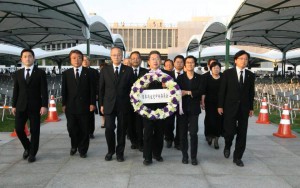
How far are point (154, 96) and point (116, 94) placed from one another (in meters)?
0.62

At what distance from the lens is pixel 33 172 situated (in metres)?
4.47

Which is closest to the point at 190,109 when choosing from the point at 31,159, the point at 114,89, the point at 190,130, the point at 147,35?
the point at 190,130

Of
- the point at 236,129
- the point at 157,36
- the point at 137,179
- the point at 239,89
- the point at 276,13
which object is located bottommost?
the point at 137,179

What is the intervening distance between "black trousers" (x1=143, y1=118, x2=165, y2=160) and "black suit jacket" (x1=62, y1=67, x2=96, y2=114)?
1.10 metres

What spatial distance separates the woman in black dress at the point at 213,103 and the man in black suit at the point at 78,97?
7.23 feet

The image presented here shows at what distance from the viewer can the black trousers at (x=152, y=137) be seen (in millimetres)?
4820

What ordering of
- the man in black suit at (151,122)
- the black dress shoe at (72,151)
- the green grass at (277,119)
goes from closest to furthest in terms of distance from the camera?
the man in black suit at (151,122) → the black dress shoe at (72,151) → the green grass at (277,119)

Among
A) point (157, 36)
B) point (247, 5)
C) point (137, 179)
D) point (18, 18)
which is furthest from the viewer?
point (157, 36)

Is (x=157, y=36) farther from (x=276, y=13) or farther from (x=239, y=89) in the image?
(x=239, y=89)

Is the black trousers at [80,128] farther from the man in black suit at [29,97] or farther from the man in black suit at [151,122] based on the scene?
the man in black suit at [151,122]

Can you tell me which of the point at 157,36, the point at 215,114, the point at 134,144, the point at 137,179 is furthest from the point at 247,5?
the point at 157,36

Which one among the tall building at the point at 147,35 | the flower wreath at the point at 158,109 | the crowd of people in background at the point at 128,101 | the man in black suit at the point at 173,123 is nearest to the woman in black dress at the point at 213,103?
the man in black suit at the point at 173,123

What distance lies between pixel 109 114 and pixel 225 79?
1.95 meters

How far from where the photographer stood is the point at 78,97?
17.0 ft
